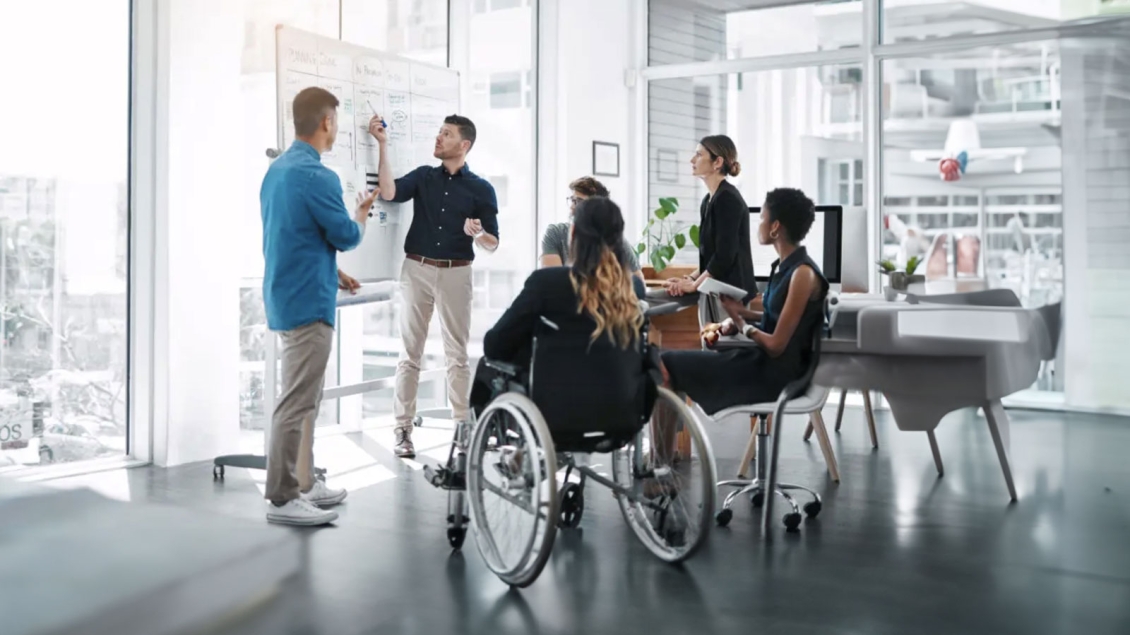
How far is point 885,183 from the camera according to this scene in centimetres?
738

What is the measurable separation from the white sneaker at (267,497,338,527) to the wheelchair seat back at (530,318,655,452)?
112cm

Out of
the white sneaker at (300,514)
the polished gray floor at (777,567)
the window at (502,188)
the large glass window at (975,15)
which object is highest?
the large glass window at (975,15)

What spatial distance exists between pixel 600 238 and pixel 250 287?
279 centimetres

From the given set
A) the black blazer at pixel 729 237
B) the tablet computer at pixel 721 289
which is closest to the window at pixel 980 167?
the black blazer at pixel 729 237

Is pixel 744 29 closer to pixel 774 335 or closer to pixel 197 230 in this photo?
pixel 197 230

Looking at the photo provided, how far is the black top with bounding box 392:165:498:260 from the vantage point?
16.6 ft

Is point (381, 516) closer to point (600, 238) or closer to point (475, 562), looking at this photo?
point (475, 562)

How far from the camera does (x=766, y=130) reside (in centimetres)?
786

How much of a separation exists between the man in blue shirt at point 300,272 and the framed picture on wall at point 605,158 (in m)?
4.11

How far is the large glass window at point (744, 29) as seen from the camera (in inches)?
297

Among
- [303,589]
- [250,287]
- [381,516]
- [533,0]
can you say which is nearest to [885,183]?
[533,0]

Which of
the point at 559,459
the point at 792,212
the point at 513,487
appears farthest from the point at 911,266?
the point at 513,487

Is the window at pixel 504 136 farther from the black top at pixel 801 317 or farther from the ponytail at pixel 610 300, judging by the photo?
the ponytail at pixel 610 300

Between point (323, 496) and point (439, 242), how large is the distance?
1419 mm
